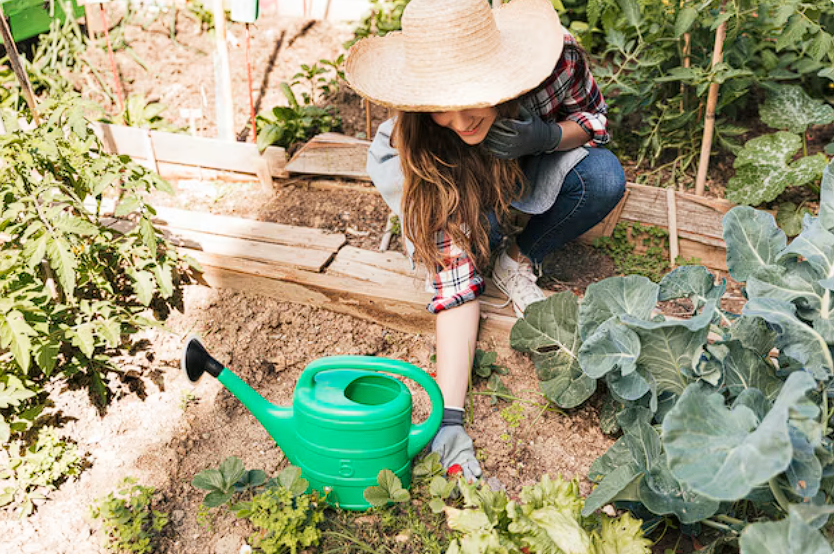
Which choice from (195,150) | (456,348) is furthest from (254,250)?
(456,348)

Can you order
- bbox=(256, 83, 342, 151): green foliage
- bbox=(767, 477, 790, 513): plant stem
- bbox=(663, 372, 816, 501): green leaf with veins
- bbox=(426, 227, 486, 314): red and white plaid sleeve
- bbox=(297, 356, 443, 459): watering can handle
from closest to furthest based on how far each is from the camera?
bbox=(663, 372, 816, 501): green leaf with veins < bbox=(767, 477, 790, 513): plant stem < bbox=(297, 356, 443, 459): watering can handle < bbox=(426, 227, 486, 314): red and white plaid sleeve < bbox=(256, 83, 342, 151): green foliage

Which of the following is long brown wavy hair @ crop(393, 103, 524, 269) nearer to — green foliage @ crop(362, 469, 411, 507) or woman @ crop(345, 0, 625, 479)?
woman @ crop(345, 0, 625, 479)

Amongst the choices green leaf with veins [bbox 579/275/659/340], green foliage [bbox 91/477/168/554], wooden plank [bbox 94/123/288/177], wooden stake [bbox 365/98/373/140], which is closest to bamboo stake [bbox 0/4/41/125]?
wooden plank [bbox 94/123/288/177]

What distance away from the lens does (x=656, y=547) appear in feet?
5.36

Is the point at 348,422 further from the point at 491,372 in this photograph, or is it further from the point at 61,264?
the point at 61,264

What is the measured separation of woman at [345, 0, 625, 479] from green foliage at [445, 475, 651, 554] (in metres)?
0.29

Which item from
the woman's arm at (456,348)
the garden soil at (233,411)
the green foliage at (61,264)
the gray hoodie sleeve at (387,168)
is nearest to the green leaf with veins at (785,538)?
the garden soil at (233,411)

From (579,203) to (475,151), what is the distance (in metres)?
0.46

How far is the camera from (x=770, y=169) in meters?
2.47

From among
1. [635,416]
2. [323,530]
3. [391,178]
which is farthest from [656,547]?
[391,178]

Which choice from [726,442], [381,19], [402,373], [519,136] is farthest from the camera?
[381,19]

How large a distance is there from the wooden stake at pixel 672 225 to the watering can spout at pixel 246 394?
1.52 meters

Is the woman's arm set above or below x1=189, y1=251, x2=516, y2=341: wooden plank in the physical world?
above

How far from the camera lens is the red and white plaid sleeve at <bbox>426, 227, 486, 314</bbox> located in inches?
79.1
